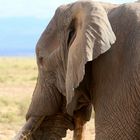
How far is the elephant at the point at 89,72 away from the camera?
3893 millimetres

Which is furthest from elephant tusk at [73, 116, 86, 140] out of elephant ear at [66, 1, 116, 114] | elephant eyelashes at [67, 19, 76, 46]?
elephant eyelashes at [67, 19, 76, 46]

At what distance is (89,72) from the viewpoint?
14.1 feet

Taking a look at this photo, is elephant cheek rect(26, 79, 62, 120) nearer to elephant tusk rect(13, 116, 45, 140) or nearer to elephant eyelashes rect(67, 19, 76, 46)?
elephant tusk rect(13, 116, 45, 140)

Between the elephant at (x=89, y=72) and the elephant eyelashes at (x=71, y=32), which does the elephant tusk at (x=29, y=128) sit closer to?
the elephant at (x=89, y=72)

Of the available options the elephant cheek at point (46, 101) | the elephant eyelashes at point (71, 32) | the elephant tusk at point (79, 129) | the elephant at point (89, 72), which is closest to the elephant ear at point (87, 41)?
the elephant at point (89, 72)

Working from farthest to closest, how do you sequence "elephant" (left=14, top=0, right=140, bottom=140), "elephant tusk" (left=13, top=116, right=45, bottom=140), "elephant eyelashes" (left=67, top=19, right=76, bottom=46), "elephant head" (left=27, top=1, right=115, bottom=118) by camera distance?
"elephant tusk" (left=13, top=116, right=45, bottom=140), "elephant eyelashes" (left=67, top=19, right=76, bottom=46), "elephant head" (left=27, top=1, right=115, bottom=118), "elephant" (left=14, top=0, right=140, bottom=140)

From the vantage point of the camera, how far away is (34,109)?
4773 mm

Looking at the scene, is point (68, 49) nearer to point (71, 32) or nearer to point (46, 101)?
point (71, 32)

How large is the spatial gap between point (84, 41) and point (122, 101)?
50 cm

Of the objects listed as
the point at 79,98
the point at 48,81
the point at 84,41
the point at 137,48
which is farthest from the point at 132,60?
the point at 48,81

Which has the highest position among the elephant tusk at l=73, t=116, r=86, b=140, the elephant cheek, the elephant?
the elephant

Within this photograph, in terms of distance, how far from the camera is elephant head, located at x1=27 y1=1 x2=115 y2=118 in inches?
158

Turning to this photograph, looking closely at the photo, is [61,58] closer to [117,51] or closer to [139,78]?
[117,51]

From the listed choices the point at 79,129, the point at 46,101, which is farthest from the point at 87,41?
the point at 79,129
